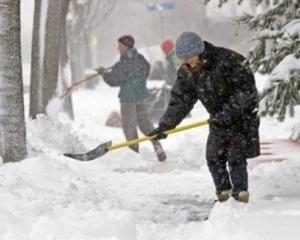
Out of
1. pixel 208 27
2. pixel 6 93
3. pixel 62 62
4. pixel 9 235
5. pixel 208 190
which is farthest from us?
pixel 208 27

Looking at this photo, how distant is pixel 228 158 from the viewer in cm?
590

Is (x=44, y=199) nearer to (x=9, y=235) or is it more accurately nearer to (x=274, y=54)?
(x=9, y=235)

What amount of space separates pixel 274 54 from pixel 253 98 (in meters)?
0.58

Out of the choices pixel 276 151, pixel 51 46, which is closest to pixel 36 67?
pixel 51 46

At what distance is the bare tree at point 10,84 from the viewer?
6.56m

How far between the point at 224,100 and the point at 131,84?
13.6 feet

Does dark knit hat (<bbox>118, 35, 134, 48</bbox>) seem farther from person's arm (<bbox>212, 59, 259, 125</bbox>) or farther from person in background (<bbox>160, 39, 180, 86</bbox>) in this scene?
person in background (<bbox>160, 39, 180, 86</bbox>)

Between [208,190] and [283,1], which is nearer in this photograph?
[283,1]

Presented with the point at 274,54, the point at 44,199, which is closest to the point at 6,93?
the point at 44,199

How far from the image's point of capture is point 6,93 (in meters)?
6.63

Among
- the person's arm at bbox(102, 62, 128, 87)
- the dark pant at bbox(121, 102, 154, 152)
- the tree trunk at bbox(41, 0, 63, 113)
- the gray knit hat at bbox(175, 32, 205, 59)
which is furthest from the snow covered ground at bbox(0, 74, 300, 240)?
the gray knit hat at bbox(175, 32, 205, 59)

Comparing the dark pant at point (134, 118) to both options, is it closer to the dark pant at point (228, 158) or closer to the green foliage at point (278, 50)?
the green foliage at point (278, 50)

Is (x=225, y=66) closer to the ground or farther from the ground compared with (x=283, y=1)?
closer to the ground

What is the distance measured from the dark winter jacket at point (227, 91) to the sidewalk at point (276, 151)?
7.71 feet
